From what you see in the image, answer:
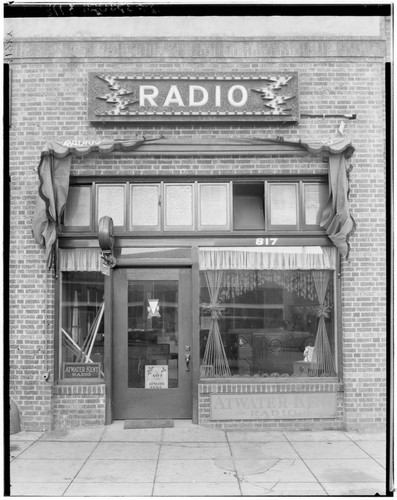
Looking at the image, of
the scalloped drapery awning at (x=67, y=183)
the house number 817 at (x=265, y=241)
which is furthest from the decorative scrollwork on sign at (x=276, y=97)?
the house number 817 at (x=265, y=241)

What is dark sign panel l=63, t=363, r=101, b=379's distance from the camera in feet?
27.5

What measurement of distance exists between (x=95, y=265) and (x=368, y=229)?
13.8 ft

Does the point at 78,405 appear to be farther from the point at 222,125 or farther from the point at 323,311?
the point at 222,125

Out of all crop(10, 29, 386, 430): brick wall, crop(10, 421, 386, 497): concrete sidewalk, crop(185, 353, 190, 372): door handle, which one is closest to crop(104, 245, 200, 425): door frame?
crop(185, 353, 190, 372): door handle

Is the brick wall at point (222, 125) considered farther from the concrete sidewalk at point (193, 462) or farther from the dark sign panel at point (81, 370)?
the concrete sidewalk at point (193, 462)

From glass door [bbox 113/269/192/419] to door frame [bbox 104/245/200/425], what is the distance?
3.5 inches

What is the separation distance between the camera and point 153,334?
28.0 feet

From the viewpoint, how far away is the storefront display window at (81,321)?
8.46 m

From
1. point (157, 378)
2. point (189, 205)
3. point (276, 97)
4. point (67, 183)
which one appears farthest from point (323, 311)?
point (67, 183)

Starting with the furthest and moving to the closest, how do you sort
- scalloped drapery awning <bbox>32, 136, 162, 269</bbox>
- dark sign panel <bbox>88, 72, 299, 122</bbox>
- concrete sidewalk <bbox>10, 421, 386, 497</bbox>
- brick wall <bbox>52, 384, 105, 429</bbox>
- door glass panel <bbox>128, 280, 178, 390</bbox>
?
door glass panel <bbox>128, 280, 178, 390</bbox>, dark sign panel <bbox>88, 72, 299, 122</bbox>, brick wall <bbox>52, 384, 105, 429</bbox>, scalloped drapery awning <bbox>32, 136, 162, 269</bbox>, concrete sidewalk <bbox>10, 421, 386, 497</bbox>

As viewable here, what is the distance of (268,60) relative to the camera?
27.9ft

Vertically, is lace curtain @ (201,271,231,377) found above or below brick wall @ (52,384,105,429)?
above

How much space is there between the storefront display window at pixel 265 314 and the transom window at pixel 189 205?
47 centimetres

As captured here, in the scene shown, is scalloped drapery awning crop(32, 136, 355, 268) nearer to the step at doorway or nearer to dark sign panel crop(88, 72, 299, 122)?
dark sign panel crop(88, 72, 299, 122)
